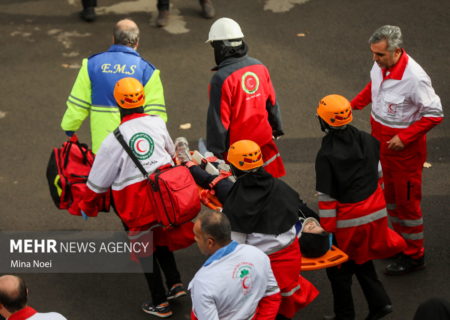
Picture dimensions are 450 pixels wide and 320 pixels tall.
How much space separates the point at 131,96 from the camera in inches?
165

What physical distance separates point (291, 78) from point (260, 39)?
1.35 m

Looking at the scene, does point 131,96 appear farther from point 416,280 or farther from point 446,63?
point 446,63

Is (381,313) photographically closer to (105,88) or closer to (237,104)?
(237,104)

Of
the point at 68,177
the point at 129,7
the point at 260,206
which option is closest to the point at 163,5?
the point at 129,7

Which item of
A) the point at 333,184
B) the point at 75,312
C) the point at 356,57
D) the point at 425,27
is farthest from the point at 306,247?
the point at 425,27

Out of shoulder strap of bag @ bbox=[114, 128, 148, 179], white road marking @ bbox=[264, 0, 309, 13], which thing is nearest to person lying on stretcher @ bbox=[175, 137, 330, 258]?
shoulder strap of bag @ bbox=[114, 128, 148, 179]

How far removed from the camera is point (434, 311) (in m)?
2.61

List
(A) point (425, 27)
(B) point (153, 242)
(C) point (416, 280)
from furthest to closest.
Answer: (A) point (425, 27) < (C) point (416, 280) < (B) point (153, 242)

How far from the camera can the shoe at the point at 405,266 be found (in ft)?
16.7

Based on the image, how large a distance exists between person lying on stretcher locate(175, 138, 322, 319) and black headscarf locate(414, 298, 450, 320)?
48.4 inches

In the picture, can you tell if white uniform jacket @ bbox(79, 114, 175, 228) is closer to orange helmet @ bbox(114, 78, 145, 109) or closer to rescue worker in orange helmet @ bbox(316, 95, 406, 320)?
orange helmet @ bbox(114, 78, 145, 109)

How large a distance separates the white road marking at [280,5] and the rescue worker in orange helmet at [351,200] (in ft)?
21.2

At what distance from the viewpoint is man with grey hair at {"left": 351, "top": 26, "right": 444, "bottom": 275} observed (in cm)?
461

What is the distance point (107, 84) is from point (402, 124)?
301cm
